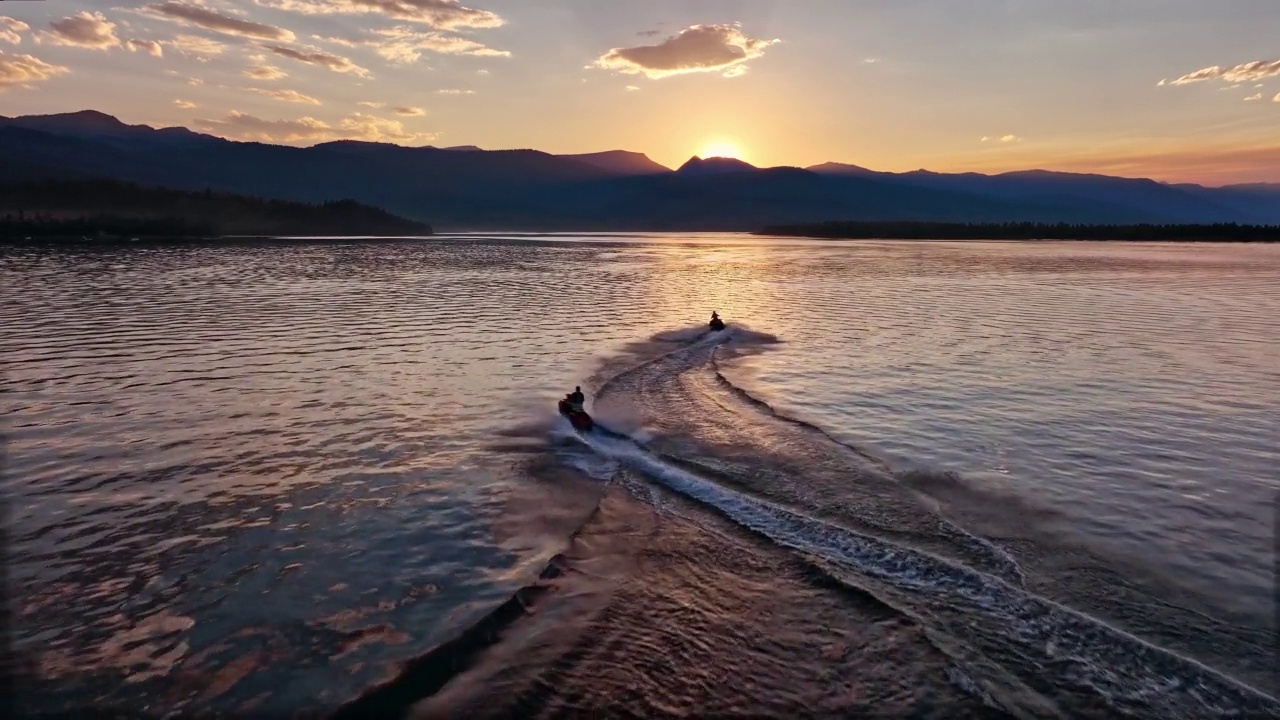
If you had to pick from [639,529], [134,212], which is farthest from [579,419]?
[134,212]

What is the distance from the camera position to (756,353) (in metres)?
29.8

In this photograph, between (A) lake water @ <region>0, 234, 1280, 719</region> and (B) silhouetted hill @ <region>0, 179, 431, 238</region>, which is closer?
(A) lake water @ <region>0, 234, 1280, 719</region>

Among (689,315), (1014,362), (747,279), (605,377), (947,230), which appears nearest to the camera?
(605,377)

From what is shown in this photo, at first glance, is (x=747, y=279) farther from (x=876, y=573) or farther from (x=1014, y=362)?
(x=876, y=573)

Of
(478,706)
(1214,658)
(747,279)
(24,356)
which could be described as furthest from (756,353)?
(747,279)

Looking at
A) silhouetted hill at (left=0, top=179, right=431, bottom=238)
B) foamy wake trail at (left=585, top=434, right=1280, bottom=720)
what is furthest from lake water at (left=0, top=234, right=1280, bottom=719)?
silhouetted hill at (left=0, top=179, right=431, bottom=238)

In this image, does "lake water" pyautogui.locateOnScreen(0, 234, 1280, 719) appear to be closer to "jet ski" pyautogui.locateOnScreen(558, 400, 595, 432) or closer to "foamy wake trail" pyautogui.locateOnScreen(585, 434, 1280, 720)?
"foamy wake trail" pyautogui.locateOnScreen(585, 434, 1280, 720)

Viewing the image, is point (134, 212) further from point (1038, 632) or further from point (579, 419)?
point (1038, 632)

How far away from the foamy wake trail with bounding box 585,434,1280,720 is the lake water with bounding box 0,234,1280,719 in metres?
0.05

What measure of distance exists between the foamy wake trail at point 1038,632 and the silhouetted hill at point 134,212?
468 feet

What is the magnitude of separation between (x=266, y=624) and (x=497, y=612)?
9.48 ft

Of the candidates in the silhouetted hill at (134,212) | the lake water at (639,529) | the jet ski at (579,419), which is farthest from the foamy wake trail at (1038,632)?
the silhouetted hill at (134,212)

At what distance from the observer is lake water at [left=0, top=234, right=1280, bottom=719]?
313 inches

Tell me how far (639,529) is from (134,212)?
7300 inches
